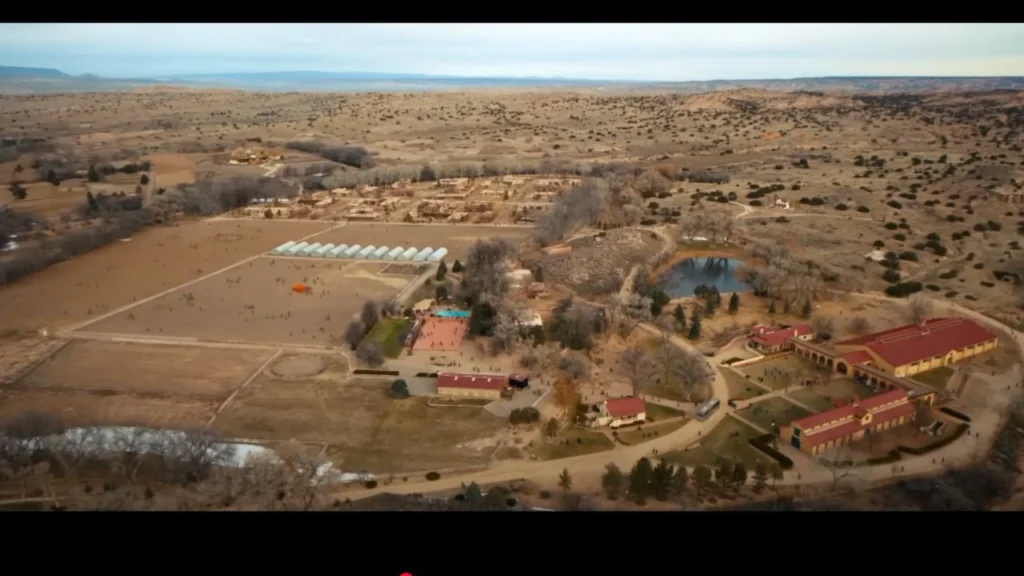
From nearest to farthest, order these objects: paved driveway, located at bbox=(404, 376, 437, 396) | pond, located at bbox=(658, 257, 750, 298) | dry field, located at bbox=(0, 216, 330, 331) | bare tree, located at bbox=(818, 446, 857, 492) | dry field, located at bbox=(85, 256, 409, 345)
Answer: bare tree, located at bbox=(818, 446, 857, 492), paved driveway, located at bbox=(404, 376, 437, 396), dry field, located at bbox=(85, 256, 409, 345), dry field, located at bbox=(0, 216, 330, 331), pond, located at bbox=(658, 257, 750, 298)

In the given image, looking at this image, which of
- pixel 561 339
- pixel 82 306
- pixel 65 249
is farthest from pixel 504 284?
pixel 65 249

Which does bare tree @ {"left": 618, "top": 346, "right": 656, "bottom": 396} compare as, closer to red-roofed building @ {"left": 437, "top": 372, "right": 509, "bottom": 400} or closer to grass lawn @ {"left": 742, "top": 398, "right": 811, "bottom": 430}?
grass lawn @ {"left": 742, "top": 398, "right": 811, "bottom": 430}

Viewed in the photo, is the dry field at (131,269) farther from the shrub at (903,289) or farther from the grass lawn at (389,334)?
the shrub at (903,289)

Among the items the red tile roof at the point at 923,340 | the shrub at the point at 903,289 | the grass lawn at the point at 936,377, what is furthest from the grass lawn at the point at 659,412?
the shrub at the point at 903,289

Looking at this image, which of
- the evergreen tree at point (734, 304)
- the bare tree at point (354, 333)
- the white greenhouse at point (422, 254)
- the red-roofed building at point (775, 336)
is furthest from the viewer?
the white greenhouse at point (422, 254)

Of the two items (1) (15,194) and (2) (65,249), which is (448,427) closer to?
(2) (65,249)

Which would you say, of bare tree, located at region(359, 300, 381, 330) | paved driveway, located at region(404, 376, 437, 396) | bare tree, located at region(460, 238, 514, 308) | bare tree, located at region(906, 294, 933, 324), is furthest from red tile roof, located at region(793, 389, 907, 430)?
bare tree, located at region(359, 300, 381, 330)

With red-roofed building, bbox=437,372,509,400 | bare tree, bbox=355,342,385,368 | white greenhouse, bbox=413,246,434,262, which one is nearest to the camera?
red-roofed building, bbox=437,372,509,400
